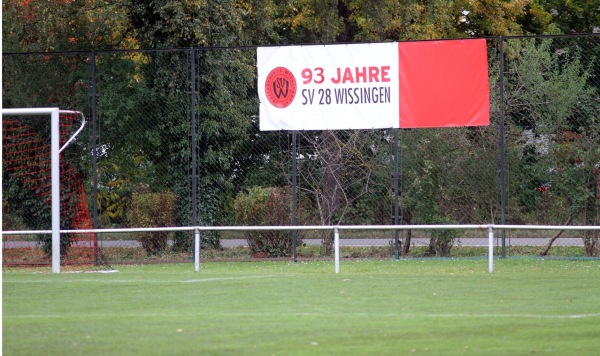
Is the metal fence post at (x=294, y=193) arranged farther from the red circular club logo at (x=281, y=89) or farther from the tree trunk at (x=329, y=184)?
the tree trunk at (x=329, y=184)

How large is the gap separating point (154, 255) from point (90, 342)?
11038 mm

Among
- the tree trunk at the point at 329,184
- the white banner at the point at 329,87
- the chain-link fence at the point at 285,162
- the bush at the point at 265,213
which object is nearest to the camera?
the white banner at the point at 329,87

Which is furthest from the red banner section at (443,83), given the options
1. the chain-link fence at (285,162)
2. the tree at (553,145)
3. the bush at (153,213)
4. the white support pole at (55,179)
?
the white support pole at (55,179)

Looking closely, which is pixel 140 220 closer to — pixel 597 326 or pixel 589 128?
pixel 589 128

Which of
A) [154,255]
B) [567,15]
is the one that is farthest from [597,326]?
[567,15]

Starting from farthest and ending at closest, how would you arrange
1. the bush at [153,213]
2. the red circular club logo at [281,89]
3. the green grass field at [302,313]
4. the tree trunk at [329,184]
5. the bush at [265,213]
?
the bush at [153,213]
the tree trunk at [329,184]
the bush at [265,213]
the red circular club logo at [281,89]
the green grass field at [302,313]

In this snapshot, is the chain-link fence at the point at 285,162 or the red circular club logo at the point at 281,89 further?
the chain-link fence at the point at 285,162

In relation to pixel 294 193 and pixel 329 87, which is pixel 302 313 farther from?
pixel 329 87

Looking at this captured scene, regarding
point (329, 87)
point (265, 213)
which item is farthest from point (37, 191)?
point (329, 87)

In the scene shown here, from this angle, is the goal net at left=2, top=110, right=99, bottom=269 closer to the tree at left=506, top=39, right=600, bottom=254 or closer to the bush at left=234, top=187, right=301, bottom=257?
the bush at left=234, top=187, right=301, bottom=257

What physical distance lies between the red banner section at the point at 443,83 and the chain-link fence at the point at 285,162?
570 mm

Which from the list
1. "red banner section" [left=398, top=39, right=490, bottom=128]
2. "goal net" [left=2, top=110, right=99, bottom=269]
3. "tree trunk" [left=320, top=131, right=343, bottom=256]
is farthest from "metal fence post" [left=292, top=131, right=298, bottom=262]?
"goal net" [left=2, top=110, right=99, bottom=269]

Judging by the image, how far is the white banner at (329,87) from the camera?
18.4 meters

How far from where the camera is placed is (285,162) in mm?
20250
